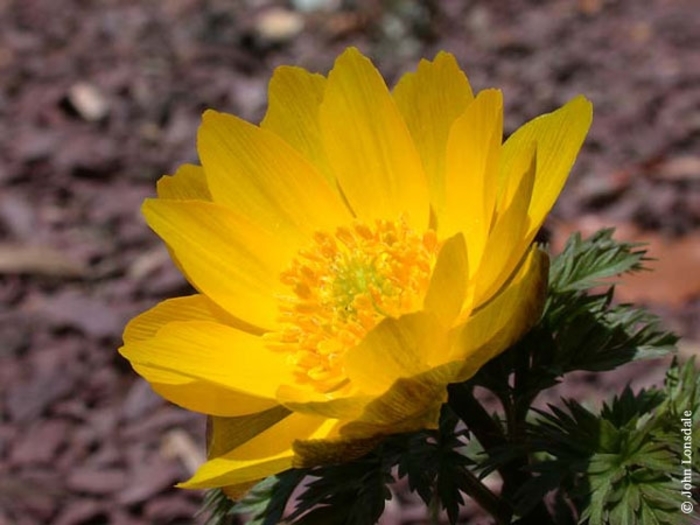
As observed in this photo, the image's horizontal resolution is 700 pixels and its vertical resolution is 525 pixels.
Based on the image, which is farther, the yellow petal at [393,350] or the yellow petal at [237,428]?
the yellow petal at [237,428]

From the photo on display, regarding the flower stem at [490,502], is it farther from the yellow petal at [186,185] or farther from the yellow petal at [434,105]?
the yellow petal at [186,185]

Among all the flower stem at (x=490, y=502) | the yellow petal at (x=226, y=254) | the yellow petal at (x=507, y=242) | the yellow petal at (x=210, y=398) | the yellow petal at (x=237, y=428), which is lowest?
the flower stem at (x=490, y=502)

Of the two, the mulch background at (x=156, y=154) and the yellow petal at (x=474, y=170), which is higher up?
the mulch background at (x=156, y=154)

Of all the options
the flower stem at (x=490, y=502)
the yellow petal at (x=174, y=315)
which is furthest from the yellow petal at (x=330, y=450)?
the yellow petal at (x=174, y=315)

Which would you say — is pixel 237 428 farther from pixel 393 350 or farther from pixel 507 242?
pixel 507 242

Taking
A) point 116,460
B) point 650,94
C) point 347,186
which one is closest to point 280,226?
point 347,186

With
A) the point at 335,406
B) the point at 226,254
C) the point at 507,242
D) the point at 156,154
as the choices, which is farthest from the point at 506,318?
the point at 156,154

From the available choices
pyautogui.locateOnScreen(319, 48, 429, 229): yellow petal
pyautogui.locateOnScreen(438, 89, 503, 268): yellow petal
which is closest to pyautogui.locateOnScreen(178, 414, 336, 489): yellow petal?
pyautogui.locateOnScreen(438, 89, 503, 268): yellow petal
